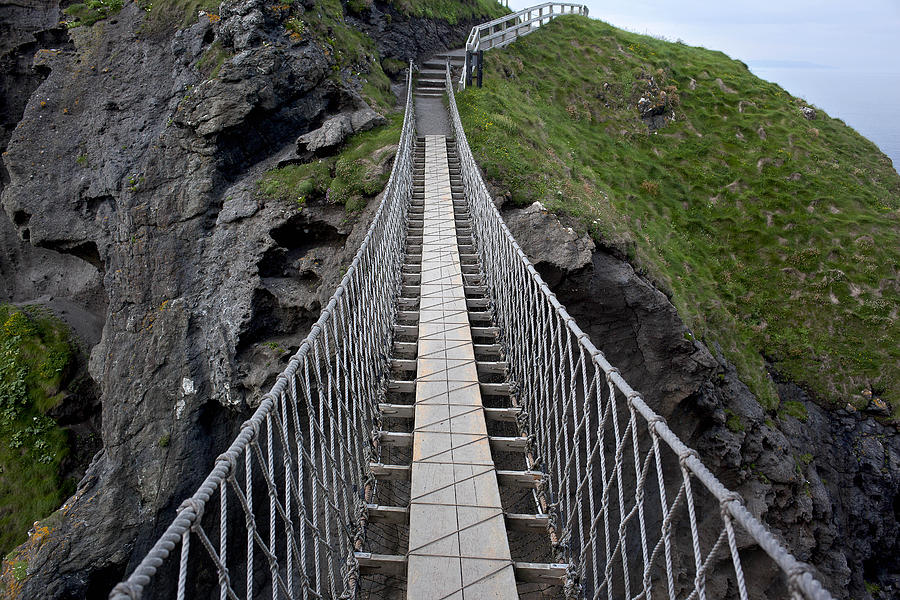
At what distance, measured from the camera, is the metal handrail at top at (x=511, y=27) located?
15647 mm

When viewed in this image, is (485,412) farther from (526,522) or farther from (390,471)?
(526,522)

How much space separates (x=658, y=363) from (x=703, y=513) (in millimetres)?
2589

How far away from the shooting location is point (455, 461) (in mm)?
3555

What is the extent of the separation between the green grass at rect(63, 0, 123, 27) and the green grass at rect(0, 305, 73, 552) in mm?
7907

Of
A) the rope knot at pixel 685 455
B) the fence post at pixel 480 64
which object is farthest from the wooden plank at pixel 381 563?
the fence post at pixel 480 64

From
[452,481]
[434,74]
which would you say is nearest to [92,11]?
[434,74]

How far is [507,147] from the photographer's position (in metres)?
10.8

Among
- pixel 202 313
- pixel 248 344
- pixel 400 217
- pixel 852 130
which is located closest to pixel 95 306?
pixel 202 313

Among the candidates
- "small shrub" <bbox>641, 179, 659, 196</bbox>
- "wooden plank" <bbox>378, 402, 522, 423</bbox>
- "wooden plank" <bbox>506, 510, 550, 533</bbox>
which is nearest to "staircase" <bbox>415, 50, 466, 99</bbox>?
"small shrub" <bbox>641, 179, 659, 196</bbox>

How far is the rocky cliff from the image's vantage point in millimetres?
7672

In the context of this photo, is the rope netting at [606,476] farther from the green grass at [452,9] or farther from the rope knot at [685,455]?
the green grass at [452,9]

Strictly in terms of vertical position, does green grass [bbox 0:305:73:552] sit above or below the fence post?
below

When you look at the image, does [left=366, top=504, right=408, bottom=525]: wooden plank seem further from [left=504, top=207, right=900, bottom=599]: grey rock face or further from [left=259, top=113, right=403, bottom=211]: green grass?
[left=259, top=113, right=403, bottom=211]: green grass

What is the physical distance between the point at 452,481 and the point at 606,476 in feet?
11.0
